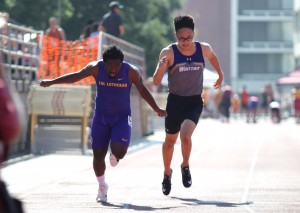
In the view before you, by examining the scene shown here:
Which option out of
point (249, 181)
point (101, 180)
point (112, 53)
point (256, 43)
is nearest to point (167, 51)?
point (112, 53)

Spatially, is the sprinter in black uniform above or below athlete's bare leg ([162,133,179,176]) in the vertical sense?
above

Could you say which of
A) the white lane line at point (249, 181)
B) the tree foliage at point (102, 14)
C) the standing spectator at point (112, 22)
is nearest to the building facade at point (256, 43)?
the tree foliage at point (102, 14)

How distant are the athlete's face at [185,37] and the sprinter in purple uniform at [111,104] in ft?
2.50

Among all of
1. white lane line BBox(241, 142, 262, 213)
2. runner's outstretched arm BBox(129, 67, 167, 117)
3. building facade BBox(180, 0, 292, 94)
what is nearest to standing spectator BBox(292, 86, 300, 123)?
white lane line BBox(241, 142, 262, 213)

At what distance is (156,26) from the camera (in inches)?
2309

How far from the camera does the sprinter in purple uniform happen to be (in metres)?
10.5

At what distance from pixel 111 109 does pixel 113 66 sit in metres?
0.50

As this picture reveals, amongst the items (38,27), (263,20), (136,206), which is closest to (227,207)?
(136,206)

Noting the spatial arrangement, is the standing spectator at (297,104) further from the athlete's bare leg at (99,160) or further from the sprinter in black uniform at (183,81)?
the athlete's bare leg at (99,160)

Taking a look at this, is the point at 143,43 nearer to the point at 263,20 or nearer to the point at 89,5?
the point at 89,5

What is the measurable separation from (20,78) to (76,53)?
5.38 feet

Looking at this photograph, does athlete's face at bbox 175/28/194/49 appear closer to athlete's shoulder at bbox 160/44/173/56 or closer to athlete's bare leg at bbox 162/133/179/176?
athlete's shoulder at bbox 160/44/173/56

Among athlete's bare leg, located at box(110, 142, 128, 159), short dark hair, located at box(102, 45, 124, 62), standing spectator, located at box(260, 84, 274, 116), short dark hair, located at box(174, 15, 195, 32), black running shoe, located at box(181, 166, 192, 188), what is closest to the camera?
short dark hair, located at box(102, 45, 124, 62)

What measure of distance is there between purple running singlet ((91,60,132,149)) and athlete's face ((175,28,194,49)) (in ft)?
2.65
